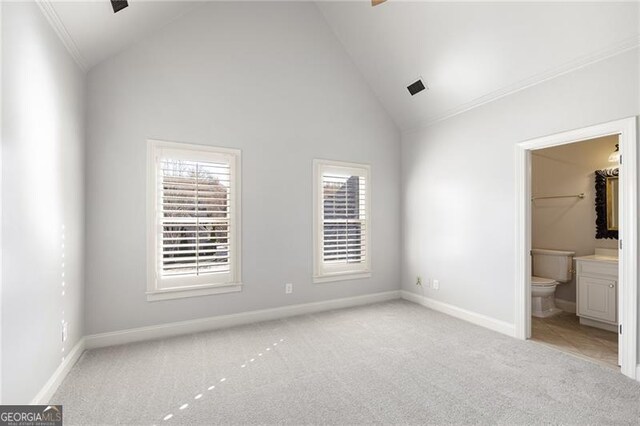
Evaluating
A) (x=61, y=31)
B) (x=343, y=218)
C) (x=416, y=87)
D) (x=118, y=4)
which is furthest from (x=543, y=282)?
(x=61, y=31)

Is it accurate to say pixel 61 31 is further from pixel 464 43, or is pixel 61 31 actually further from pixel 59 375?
pixel 464 43

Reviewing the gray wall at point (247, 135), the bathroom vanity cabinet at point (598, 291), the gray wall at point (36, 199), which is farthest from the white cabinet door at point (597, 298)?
the gray wall at point (36, 199)

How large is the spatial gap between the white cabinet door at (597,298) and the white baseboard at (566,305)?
59 cm

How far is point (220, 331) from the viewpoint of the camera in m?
3.47

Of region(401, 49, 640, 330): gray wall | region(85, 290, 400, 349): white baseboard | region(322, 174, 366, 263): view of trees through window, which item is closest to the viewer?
region(401, 49, 640, 330): gray wall

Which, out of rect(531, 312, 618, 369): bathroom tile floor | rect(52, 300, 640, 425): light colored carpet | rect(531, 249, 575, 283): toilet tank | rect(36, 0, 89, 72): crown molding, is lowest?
rect(531, 312, 618, 369): bathroom tile floor

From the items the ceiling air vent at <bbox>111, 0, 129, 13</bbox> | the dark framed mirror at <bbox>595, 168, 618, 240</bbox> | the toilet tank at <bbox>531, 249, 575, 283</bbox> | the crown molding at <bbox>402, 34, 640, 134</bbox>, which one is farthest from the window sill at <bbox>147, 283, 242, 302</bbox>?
the dark framed mirror at <bbox>595, 168, 618, 240</bbox>

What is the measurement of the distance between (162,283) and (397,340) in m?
2.55

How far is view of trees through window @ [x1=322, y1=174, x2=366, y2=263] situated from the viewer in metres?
4.35

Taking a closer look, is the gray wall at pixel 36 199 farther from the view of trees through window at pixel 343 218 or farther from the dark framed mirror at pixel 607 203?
the dark framed mirror at pixel 607 203

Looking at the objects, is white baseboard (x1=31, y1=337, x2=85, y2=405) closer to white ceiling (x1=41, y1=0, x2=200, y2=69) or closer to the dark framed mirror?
white ceiling (x1=41, y1=0, x2=200, y2=69)

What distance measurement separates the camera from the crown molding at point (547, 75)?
8.37 feet

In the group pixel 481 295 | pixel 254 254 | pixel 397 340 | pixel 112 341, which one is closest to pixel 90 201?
pixel 112 341

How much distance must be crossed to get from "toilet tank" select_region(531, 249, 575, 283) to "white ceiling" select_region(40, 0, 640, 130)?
8.03ft
